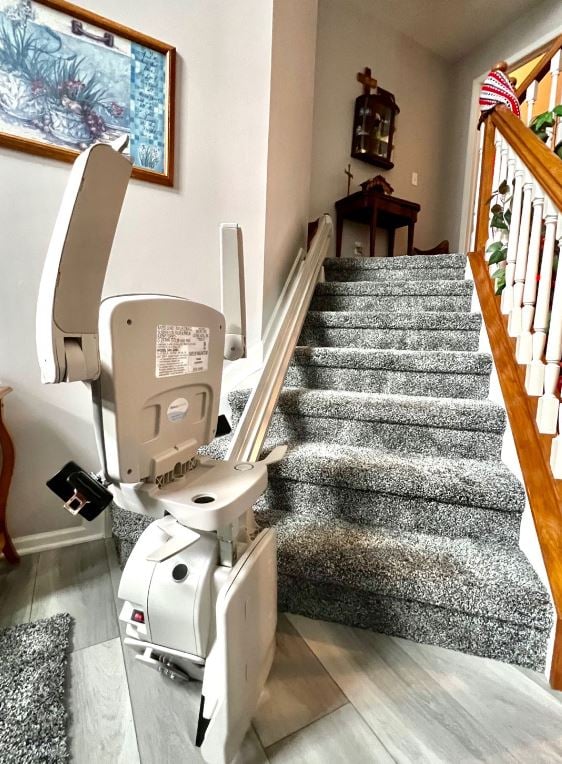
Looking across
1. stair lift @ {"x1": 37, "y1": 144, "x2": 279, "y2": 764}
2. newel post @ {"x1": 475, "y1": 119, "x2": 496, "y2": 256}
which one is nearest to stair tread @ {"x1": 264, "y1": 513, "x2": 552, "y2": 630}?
stair lift @ {"x1": 37, "y1": 144, "x2": 279, "y2": 764}

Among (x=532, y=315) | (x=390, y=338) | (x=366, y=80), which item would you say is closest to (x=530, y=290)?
(x=532, y=315)

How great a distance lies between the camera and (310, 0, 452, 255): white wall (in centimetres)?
280

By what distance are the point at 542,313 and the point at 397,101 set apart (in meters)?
3.08

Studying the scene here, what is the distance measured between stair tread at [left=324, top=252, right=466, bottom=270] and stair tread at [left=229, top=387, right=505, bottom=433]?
1.15 meters

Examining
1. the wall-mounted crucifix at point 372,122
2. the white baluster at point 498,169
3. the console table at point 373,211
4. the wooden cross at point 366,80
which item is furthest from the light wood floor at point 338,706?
the wooden cross at point 366,80

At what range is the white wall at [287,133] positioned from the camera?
1741 mm

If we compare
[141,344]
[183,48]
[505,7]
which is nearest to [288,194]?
[183,48]

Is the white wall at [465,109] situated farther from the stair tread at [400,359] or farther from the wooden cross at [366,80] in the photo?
the stair tread at [400,359]

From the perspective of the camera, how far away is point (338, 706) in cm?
81

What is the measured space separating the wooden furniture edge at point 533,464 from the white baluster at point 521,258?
83mm

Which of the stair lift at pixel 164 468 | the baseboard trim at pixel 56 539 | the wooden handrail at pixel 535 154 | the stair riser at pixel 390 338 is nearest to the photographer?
the stair lift at pixel 164 468

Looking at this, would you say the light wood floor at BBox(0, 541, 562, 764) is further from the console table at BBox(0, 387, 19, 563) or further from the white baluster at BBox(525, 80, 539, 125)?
the white baluster at BBox(525, 80, 539, 125)

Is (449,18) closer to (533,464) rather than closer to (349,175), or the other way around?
(349,175)

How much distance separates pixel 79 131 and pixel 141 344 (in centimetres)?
130
